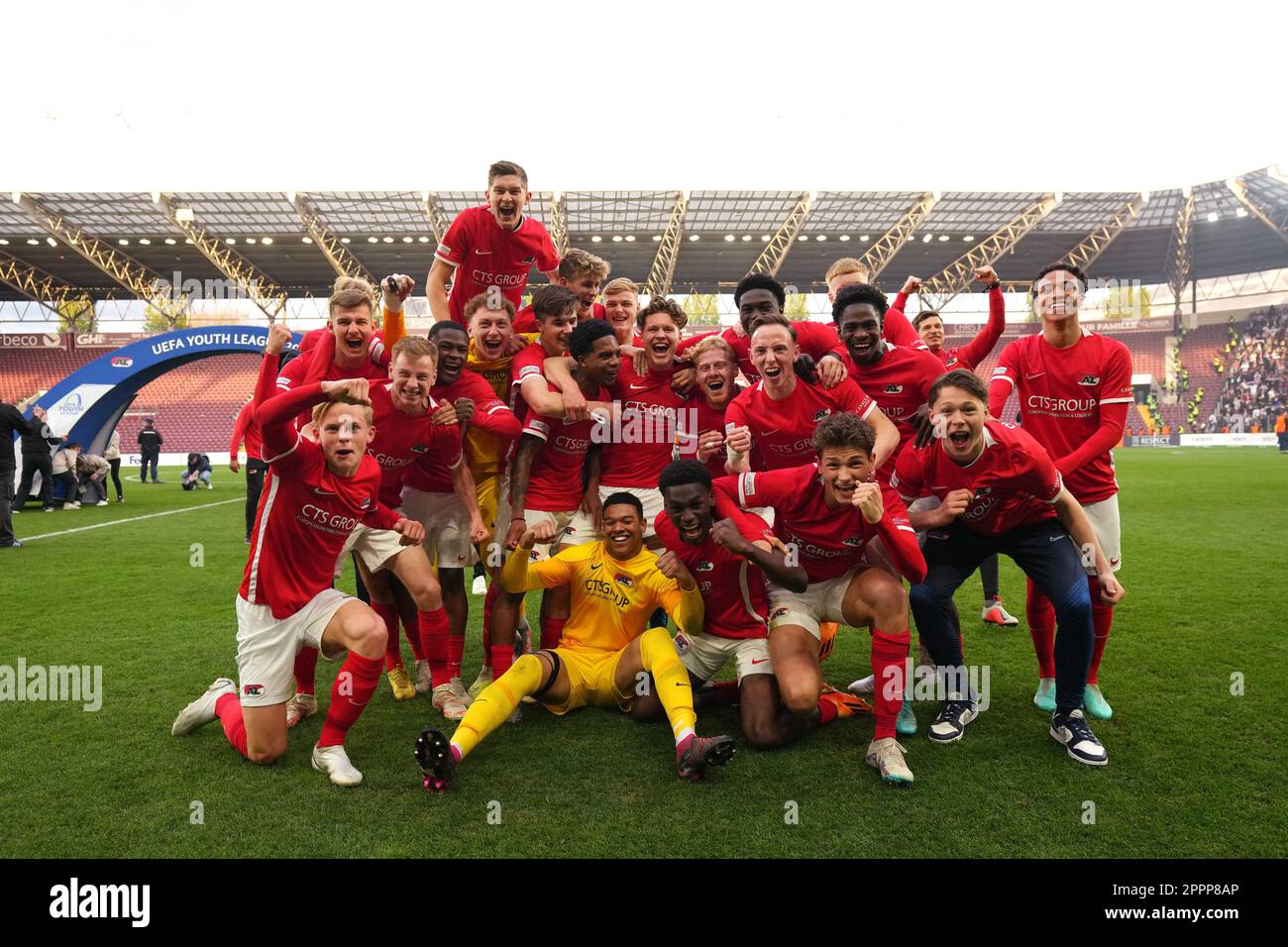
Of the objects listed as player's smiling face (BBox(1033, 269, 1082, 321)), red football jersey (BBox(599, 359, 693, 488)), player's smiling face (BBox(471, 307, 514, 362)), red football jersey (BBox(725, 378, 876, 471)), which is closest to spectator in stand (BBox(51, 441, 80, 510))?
player's smiling face (BBox(471, 307, 514, 362))

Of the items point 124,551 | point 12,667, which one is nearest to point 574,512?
point 12,667

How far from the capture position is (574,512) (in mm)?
4715

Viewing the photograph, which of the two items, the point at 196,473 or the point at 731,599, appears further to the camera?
the point at 196,473

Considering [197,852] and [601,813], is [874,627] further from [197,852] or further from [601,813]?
[197,852]

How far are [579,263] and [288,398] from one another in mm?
2624

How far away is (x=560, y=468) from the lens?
4.66 metres

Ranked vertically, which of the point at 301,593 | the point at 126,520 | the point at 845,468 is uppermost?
the point at 845,468

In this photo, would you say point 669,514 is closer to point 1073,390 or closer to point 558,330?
point 558,330

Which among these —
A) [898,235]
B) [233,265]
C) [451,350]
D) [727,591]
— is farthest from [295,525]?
[233,265]

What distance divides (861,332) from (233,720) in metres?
3.76

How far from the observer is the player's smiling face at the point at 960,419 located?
11.5 ft

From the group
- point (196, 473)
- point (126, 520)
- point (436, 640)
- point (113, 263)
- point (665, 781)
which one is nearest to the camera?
point (665, 781)

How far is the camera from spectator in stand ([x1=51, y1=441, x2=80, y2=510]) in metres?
14.8

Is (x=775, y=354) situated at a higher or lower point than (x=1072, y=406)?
higher
